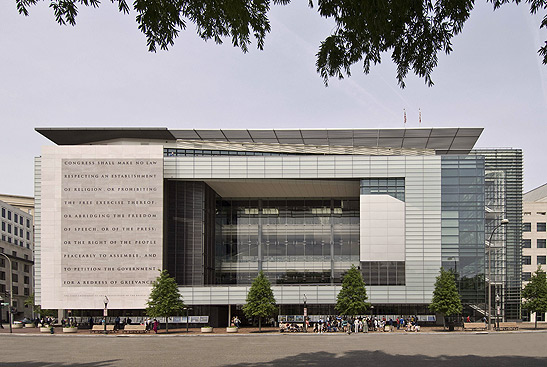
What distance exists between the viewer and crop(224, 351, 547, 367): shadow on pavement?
2431 cm

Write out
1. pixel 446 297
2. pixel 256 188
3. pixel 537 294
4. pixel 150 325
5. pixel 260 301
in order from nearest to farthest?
pixel 446 297
pixel 260 301
pixel 150 325
pixel 537 294
pixel 256 188

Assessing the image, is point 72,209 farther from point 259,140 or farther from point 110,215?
point 259,140

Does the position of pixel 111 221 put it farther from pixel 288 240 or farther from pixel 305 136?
pixel 305 136

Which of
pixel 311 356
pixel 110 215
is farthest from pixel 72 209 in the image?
pixel 311 356

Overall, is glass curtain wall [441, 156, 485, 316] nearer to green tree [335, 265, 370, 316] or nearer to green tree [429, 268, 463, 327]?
green tree [429, 268, 463, 327]

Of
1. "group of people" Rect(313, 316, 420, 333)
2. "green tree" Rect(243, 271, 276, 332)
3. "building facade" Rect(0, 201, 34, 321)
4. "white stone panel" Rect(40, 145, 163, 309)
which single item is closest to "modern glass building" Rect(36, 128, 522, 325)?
"white stone panel" Rect(40, 145, 163, 309)

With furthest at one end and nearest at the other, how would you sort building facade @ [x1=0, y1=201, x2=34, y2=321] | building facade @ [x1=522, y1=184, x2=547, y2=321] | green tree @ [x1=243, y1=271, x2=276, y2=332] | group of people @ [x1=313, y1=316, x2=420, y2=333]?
building facade @ [x1=0, y1=201, x2=34, y2=321], building facade @ [x1=522, y1=184, x2=547, y2=321], green tree @ [x1=243, y1=271, x2=276, y2=332], group of people @ [x1=313, y1=316, x2=420, y2=333]

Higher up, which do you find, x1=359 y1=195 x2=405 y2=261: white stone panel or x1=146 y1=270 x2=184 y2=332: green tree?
x1=359 y1=195 x2=405 y2=261: white stone panel

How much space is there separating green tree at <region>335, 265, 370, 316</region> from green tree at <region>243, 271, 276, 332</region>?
702 cm

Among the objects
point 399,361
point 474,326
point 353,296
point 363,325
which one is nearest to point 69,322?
point 353,296

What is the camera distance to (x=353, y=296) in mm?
61281

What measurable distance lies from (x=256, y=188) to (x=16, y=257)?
202 feet

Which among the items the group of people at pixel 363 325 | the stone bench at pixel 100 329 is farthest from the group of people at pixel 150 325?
the group of people at pixel 363 325

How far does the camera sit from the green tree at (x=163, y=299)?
59156mm
